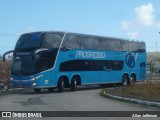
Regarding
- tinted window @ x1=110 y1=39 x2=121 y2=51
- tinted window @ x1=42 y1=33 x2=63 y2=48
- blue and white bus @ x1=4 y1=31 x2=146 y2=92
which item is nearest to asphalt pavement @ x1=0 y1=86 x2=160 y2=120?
blue and white bus @ x1=4 y1=31 x2=146 y2=92

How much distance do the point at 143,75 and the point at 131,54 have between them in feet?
12.4

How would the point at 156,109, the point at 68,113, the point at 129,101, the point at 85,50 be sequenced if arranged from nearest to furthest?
1. the point at 68,113
2. the point at 156,109
3. the point at 129,101
4. the point at 85,50

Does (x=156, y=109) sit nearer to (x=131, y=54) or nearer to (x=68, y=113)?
(x=68, y=113)

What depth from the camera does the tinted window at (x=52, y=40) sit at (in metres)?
29.2

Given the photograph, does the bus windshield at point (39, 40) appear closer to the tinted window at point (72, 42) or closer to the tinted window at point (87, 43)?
the tinted window at point (72, 42)

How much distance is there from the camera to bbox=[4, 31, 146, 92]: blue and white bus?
2895 centimetres

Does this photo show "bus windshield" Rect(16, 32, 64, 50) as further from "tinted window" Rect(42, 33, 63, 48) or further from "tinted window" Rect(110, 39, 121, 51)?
"tinted window" Rect(110, 39, 121, 51)

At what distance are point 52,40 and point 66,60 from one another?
2039 millimetres

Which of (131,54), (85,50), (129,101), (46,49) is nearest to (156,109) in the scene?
(129,101)

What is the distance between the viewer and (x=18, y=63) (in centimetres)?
2969

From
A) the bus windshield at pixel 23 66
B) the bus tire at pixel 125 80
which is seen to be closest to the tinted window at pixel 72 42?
the bus windshield at pixel 23 66

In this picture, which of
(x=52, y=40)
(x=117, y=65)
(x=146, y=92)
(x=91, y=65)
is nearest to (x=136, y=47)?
(x=117, y=65)

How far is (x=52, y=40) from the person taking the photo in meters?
29.7

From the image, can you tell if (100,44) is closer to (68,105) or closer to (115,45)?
(115,45)
